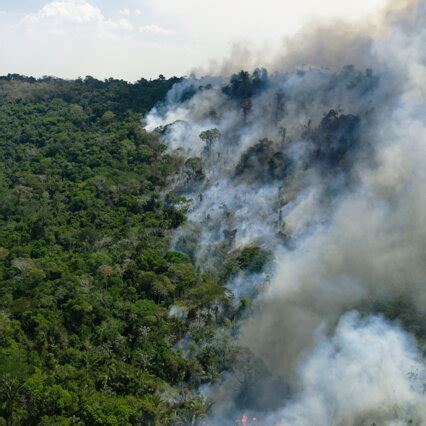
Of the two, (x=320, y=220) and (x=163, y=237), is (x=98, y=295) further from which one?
(x=320, y=220)

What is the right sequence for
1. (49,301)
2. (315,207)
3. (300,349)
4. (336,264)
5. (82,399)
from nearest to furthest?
1. (82,399)
2. (300,349)
3. (49,301)
4. (336,264)
5. (315,207)

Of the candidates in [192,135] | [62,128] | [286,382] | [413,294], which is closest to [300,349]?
[286,382]

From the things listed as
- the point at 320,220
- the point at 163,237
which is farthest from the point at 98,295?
the point at 320,220

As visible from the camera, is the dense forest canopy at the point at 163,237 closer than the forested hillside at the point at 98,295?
No

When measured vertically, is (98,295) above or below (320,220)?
below

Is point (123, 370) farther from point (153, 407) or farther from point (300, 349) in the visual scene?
point (300, 349)

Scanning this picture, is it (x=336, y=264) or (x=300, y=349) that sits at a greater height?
(x=336, y=264)
